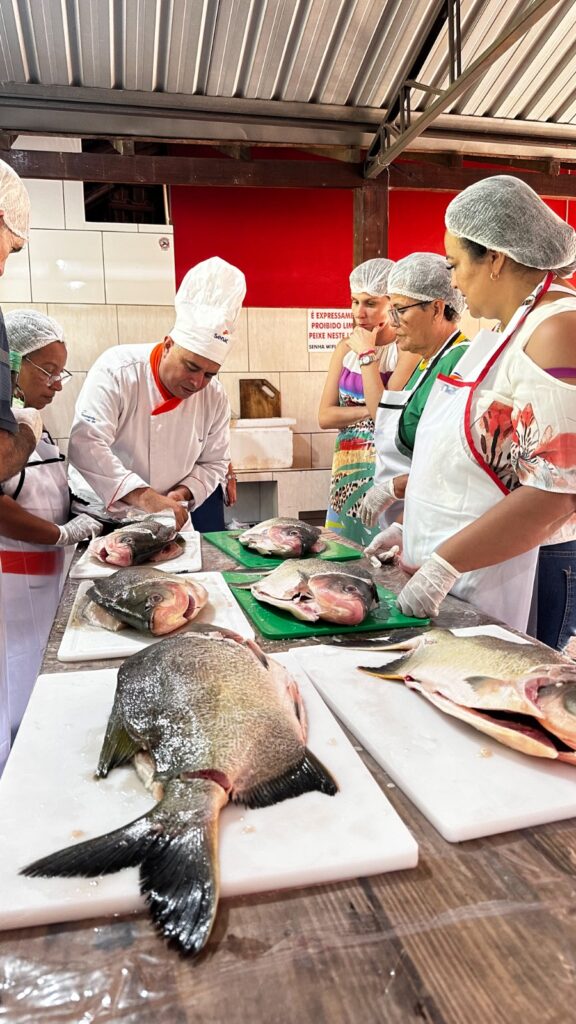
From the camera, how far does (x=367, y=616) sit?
1.90 meters

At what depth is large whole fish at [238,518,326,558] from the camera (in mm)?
2609

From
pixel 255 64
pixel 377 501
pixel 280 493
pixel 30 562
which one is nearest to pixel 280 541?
pixel 377 501

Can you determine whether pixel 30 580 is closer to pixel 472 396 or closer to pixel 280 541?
pixel 280 541

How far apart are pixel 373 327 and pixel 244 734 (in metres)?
3.78

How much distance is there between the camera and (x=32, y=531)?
272 centimetres

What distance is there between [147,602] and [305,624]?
17.0 inches

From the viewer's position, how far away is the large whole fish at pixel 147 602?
1764 mm

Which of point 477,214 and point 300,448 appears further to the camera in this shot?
point 300,448

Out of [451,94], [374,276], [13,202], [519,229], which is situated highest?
[451,94]

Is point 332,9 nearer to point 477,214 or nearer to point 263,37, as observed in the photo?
point 263,37

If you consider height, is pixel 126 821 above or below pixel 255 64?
below

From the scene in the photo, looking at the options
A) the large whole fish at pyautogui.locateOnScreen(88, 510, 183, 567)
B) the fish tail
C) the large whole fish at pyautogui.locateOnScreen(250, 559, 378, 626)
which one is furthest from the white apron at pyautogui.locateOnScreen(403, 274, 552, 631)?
the fish tail

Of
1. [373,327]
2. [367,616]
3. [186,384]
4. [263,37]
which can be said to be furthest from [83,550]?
[263,37]

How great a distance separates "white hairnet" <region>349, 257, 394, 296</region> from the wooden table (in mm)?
3919
